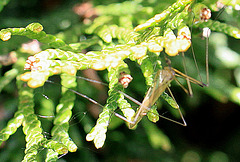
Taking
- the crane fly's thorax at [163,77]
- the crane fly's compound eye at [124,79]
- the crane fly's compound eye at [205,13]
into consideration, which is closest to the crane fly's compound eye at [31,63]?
the crane fly's compound eye at [124,79]

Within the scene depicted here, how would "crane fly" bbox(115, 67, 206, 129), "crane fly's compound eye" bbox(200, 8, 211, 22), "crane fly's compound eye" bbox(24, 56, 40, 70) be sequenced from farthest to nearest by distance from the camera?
"crane fly's compound eye" bbox(200, 8, 211, 22) → "crane fly" bbox(115, 67, 206, 129) → "crane fly's compound eye" bbox(24, 56, 40, 70)

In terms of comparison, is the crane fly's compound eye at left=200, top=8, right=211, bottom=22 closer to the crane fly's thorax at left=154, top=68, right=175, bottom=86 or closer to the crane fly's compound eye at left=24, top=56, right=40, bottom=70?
the crane fly's thorax at left=154, top=68, right=175, bottom=86

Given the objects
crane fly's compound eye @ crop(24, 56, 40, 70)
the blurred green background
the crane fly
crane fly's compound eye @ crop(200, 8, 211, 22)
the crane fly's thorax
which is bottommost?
the blurred green background

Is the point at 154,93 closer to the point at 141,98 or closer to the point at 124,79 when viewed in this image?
the point at 124,79

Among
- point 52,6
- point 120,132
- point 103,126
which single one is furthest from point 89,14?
point 103,126

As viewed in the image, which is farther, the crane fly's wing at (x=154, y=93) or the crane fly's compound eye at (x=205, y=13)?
the crane fly's compound eye at (x=205, y=13)

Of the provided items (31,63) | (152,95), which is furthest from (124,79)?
(31,63)

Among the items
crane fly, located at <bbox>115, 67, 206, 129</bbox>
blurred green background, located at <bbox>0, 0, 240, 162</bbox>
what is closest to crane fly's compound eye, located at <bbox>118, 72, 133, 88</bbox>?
crane fly, located at <bbox>115, 67, 206, 129</bbox>

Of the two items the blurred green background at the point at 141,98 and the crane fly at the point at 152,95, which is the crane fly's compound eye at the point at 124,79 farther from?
the blurred green background at the point at 141,98

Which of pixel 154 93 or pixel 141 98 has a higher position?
pixel 154 93
